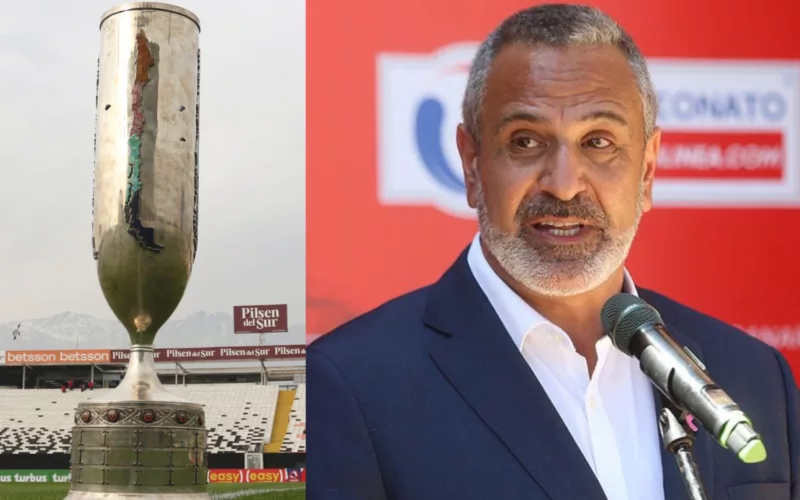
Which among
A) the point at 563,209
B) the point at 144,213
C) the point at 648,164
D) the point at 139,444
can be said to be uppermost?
the point at 144,213

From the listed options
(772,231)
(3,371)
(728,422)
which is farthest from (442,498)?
(3,371)

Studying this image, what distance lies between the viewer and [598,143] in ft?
6.83

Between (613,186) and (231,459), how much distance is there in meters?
2.22

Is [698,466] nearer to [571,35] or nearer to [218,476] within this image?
[571,35]

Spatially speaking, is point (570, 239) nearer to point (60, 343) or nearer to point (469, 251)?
point (469, 251)

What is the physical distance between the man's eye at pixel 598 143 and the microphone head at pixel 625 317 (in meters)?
0.81

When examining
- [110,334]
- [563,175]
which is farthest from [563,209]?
[110,334]

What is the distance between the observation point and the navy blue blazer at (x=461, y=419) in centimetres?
190

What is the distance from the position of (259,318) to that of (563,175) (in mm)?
1674

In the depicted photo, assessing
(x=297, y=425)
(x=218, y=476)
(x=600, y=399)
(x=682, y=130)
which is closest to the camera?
(x=600, y=399)

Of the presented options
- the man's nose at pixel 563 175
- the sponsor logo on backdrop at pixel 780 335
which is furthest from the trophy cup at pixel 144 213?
the sponsor logo on backdrop at pixel 780 335

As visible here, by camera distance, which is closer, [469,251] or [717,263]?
[469,251]

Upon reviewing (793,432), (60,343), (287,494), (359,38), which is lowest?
(287,494)

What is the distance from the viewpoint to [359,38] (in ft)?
9.90
